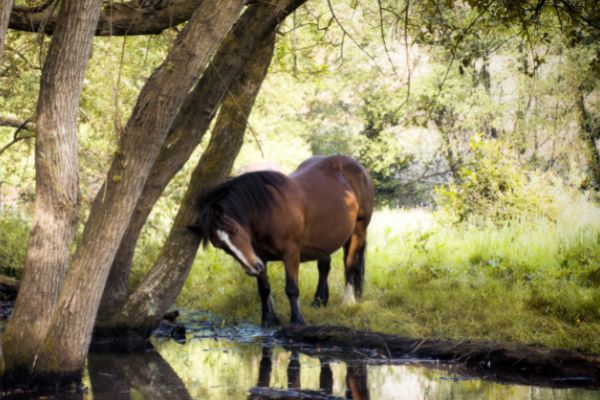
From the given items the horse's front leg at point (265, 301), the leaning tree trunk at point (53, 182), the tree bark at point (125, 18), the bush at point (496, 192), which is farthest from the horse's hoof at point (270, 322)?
the bush at point (496, 192)

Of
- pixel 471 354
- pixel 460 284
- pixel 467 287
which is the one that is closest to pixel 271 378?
pixel 471 354

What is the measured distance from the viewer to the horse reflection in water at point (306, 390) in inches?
235

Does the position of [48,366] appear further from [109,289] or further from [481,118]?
[481,118]

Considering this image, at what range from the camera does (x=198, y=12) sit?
20.7 feet

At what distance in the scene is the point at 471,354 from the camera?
7.17 m

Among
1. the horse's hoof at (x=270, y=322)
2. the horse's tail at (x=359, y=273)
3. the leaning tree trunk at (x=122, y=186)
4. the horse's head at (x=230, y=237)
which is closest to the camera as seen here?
the leaning tree trunk at (x=122, y=186)

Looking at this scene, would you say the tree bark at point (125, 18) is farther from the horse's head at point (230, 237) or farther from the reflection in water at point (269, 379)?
the reflection in water at point (269, 379)

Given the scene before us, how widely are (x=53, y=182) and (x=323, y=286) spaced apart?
536cm

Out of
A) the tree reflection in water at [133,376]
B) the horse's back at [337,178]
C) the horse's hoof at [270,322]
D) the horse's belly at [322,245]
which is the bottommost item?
the tree reflection in water at [133,376]

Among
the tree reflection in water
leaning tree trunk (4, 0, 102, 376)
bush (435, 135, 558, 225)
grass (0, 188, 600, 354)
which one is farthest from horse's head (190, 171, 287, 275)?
bush (435, 135, 558, 225)

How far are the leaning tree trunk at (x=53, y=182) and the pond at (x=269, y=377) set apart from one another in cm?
49

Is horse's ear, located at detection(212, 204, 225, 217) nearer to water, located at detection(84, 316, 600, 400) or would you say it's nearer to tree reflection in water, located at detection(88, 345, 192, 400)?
water, located at detection(84, 316, 600, 400)

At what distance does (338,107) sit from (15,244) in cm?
2242

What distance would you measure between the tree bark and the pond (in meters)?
2.99
